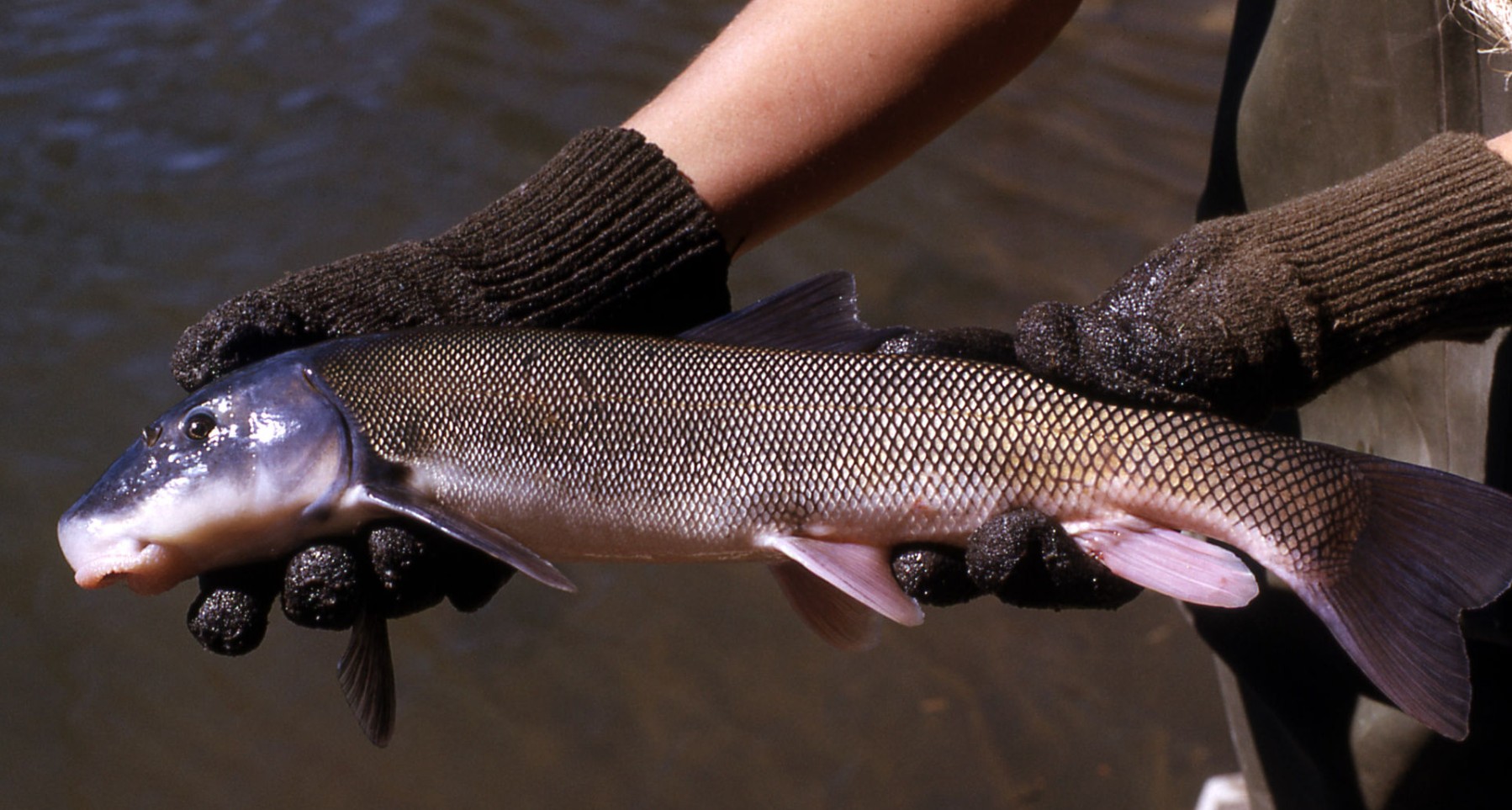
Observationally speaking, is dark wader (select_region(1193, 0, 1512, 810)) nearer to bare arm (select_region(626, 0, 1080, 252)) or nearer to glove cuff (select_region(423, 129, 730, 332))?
bare arm (select_region(626, 0, 1080, 252))

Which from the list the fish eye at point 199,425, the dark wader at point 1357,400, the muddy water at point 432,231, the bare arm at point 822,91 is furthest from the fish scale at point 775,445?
the muddy water at point 432,231

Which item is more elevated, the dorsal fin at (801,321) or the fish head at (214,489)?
the dorsal fin at (801,321)

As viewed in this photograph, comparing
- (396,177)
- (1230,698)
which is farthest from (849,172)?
(396,177)

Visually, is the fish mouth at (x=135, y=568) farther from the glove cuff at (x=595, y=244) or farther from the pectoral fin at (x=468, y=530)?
the glove cuff at (x=595, y=244)

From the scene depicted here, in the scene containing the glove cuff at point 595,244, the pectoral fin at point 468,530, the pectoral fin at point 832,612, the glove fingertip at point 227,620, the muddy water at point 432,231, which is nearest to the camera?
the pectoral fin at point 468,530

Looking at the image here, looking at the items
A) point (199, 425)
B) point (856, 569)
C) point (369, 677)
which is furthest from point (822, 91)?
point (369, 677)

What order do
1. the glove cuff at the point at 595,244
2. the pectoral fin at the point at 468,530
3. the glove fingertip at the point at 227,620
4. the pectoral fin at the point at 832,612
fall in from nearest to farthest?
the pectoral fin at the point at 468,530 < the glove fingertip at the point at 227,620 < the pectoral fin at the point at 832,612 < the glove cuff at the point at 595,244
